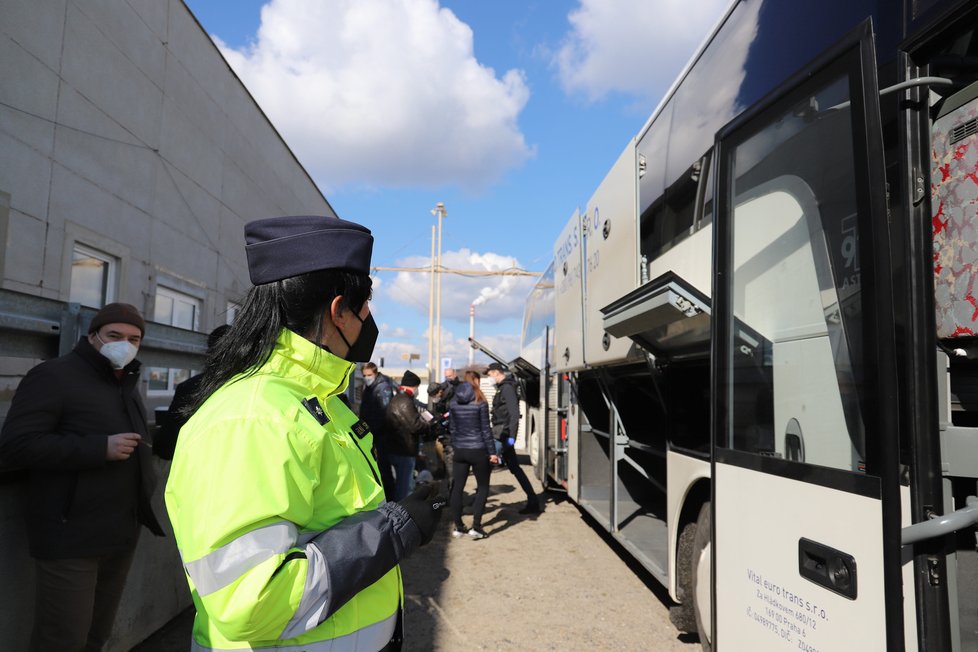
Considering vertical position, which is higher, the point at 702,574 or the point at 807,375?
the point at 807,375

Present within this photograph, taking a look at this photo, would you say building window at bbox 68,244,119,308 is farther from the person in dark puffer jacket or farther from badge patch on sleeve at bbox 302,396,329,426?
badge patch on sleeve at bbox 302,396,329,426

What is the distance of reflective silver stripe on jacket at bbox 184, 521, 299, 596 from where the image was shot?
3.60ft

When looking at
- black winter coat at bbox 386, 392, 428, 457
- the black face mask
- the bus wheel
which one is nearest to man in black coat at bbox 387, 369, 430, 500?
black winter coat at bbox 386, 392, 428, 457

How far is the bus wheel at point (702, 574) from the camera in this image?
329cm

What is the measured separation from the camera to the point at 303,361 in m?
1.43

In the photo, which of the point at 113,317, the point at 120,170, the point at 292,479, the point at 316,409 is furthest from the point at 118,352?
the point at 120,170

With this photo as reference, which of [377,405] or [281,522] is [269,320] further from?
[377,405]

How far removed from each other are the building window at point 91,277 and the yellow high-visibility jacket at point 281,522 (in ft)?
14.3

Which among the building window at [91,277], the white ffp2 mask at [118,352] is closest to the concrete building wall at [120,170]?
the building window at [91,277]

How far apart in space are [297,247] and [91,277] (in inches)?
186

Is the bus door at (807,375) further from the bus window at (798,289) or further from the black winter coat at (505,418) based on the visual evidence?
the black winter coat at (505,418)

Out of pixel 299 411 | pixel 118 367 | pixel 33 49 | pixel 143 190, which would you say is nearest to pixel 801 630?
pixel 299 411

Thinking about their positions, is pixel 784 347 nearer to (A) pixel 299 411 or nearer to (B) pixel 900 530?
(B) pixel 900 530

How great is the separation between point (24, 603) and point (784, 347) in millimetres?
3055
